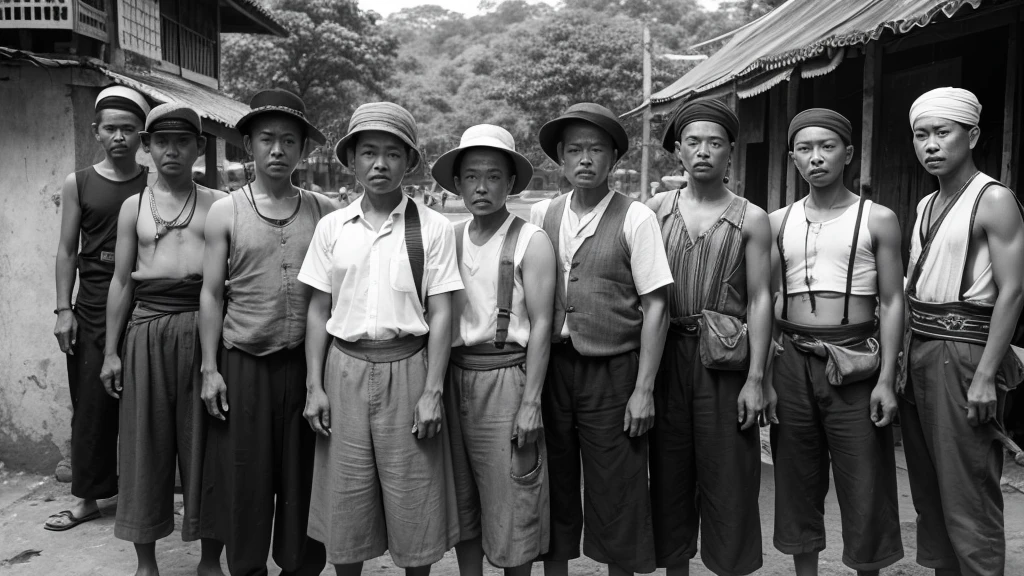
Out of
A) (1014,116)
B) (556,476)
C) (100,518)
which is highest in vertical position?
(1014,116)

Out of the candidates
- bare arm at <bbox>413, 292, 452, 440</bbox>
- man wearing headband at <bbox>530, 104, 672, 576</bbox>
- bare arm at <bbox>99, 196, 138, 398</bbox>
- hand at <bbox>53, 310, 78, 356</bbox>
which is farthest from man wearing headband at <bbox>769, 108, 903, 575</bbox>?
hand at <bbox>53, 310, 78, 356</bbox>

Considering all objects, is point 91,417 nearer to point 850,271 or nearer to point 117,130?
point 117,130

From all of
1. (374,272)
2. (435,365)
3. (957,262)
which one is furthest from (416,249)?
(957,262)

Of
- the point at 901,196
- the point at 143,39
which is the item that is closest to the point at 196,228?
the point at 143,39

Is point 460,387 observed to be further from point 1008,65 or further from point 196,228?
point 1008,65

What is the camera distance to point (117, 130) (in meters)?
4.32

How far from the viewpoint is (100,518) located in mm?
4617

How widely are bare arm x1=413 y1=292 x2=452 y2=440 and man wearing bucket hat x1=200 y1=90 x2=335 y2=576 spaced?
1.96ft

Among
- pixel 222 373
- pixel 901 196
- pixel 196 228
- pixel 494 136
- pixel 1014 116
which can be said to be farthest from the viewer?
pixel 901 196

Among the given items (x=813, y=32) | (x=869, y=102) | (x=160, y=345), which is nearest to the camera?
(x=160, y=345)

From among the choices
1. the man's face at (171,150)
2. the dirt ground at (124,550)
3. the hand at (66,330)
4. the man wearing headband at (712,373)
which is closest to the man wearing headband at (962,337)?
the man wearing headband at (712,373)

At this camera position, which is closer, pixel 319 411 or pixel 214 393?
pixel 319 411

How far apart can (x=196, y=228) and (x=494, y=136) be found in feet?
4.94

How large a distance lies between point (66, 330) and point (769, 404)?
3.47 m
